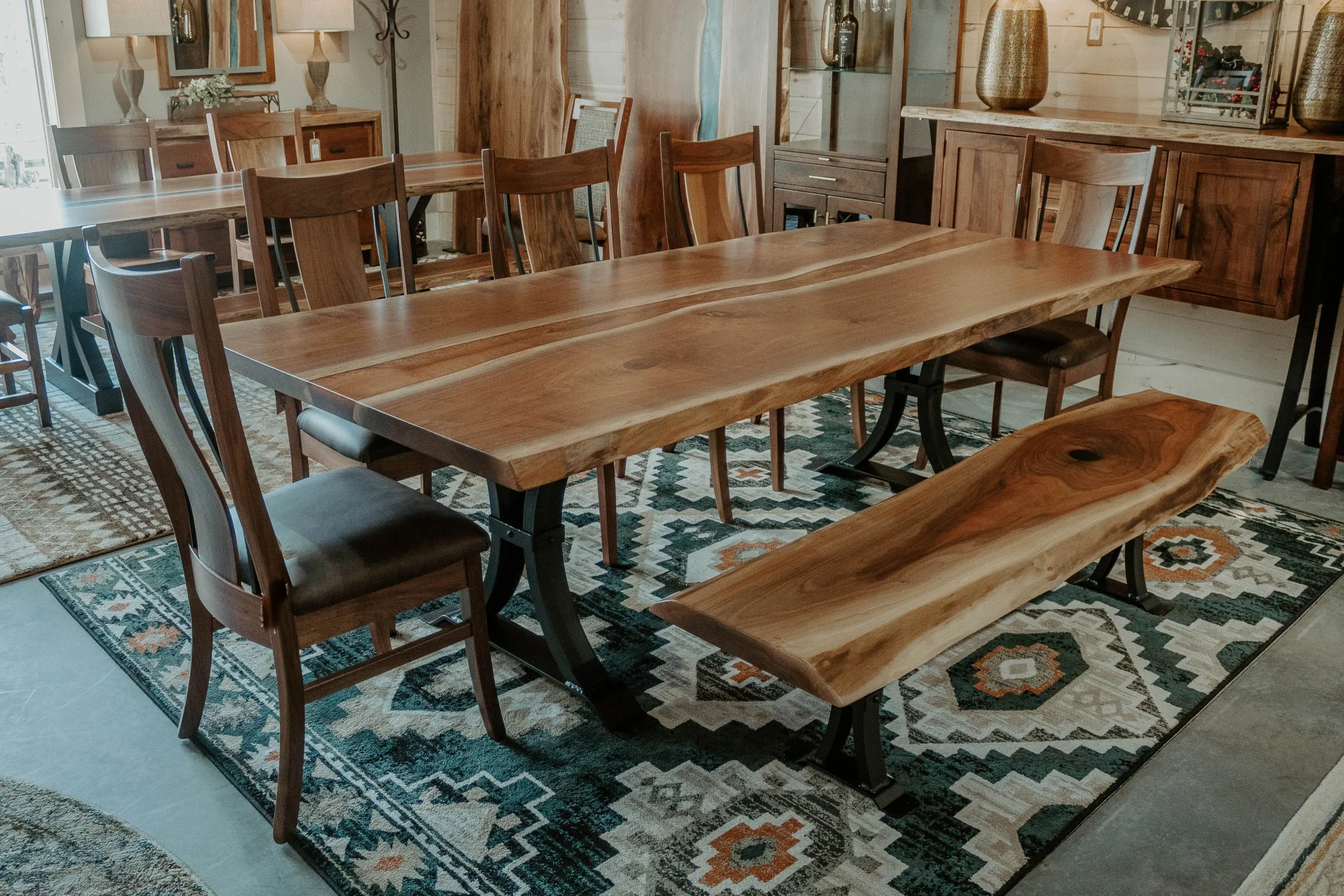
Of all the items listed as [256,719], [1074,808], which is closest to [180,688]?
[256,719]

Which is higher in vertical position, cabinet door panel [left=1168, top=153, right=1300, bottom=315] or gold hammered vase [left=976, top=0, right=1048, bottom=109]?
gold hammered vase [left=976, top=0, right=1048, bottom=109]

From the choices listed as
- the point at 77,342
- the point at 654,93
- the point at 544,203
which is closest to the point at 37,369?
the point at 77,342

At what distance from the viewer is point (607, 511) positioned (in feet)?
9.50

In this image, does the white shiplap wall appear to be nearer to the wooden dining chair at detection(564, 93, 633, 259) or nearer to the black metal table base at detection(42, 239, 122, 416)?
the wooden dining chair at detection(564, 93, 633, 259)

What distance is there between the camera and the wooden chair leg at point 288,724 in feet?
6.10

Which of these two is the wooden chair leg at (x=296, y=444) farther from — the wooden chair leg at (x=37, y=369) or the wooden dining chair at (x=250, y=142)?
the wooden dining chair at (x=250, y=142)

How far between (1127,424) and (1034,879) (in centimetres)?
117

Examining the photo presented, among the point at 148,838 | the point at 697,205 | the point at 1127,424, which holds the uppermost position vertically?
the point at 697,205

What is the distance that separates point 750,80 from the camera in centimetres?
498

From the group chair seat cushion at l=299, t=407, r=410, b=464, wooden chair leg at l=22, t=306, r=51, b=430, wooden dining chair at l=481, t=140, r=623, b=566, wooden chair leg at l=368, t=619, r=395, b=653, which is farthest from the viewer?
wooden chair leg at l=22, t=306, r=51, b=430

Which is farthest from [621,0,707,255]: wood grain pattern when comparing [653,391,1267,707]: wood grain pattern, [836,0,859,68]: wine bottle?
[653,391,1267,707]: wood grain pattern

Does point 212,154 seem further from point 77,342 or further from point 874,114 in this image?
point 874,114

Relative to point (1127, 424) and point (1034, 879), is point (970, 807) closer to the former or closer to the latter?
point (1034, 879)

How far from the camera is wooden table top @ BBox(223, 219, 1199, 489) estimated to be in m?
1.80
